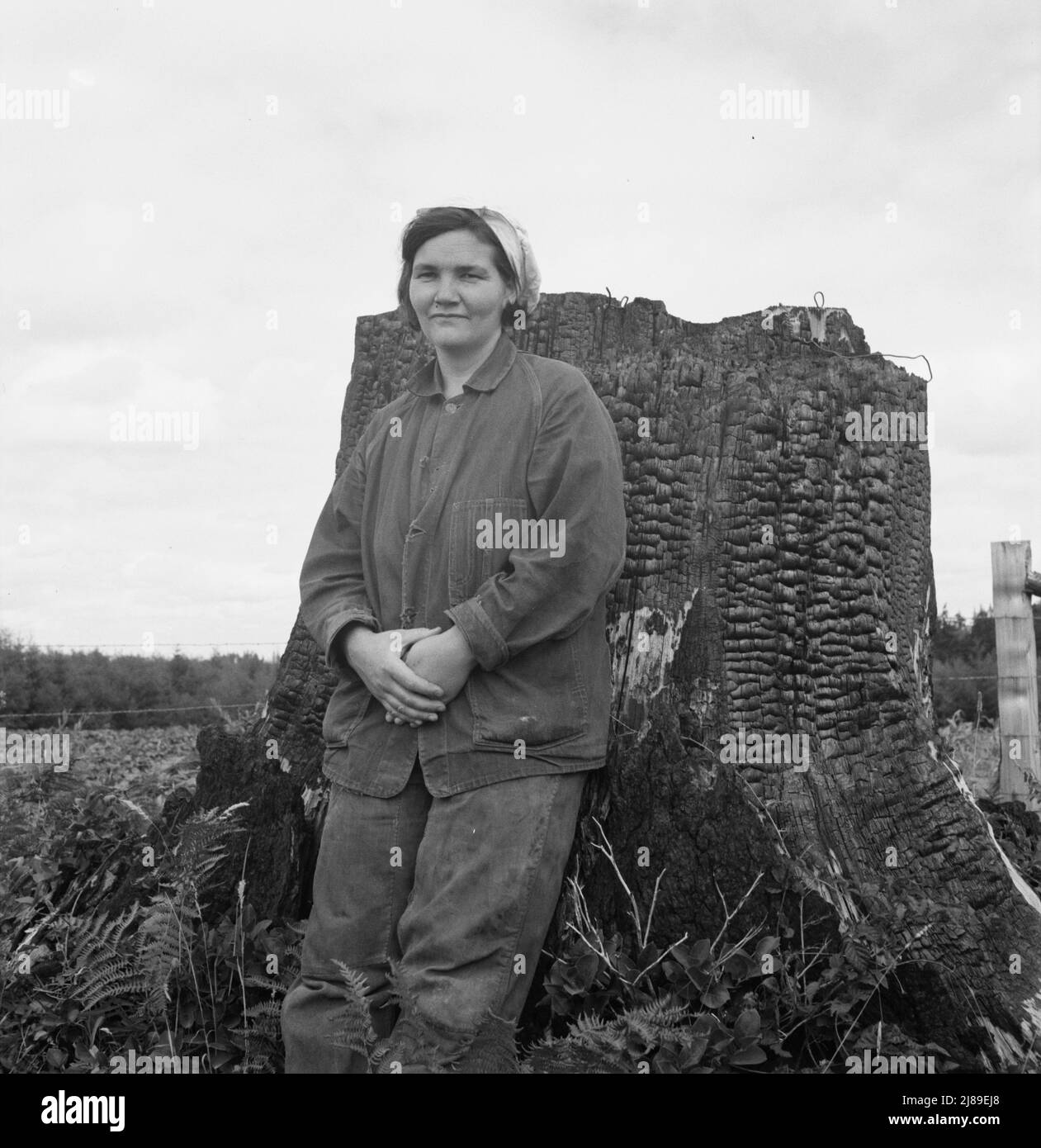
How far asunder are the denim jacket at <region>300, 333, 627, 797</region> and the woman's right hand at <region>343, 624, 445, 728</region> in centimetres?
7

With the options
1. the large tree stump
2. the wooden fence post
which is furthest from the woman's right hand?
the wooden fence post

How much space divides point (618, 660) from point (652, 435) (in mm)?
895

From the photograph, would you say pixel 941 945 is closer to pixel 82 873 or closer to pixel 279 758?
pixel 279 758

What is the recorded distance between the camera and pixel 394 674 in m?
3.89

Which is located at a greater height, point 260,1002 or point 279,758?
point 279,758

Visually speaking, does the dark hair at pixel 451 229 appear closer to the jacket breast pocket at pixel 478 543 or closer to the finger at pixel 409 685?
the jacket breast pocket at pixel 478 543

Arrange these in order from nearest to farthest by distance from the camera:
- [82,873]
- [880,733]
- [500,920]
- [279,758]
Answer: [500,920] → [880,733] → [279,758] → [82,873]

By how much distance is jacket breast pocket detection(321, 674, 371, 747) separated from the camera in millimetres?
4133

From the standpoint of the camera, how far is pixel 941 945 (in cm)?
418

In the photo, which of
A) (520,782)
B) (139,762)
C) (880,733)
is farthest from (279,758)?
(139,762)

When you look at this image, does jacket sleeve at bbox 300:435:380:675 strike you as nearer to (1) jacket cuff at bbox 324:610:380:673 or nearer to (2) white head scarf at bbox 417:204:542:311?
(1) jacket cuff at bbox 324:610:380:673

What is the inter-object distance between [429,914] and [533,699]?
2.53 ft

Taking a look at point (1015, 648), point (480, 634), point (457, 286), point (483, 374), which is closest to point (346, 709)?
point (480, 634)

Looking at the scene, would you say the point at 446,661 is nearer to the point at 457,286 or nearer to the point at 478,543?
the point at 478,543
